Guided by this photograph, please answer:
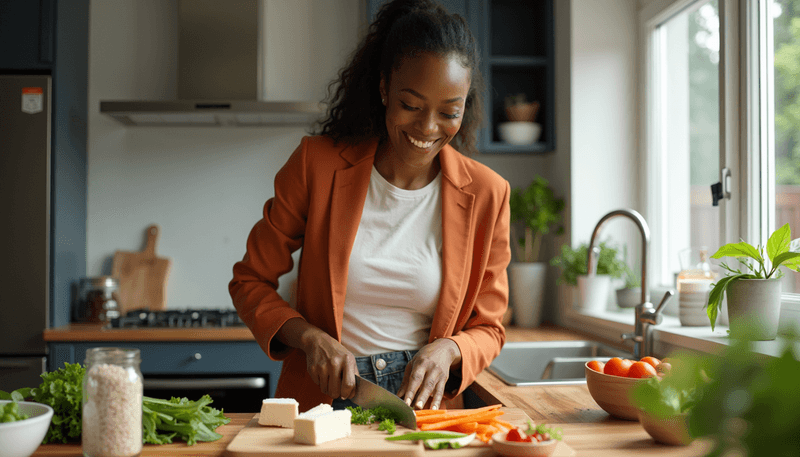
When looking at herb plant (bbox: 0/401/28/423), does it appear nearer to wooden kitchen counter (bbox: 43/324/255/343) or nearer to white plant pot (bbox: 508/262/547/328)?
wooden kitchen counter (bbox: 43/324/255/343)

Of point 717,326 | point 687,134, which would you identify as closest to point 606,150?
point 687,134

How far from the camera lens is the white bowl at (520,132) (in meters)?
2.81

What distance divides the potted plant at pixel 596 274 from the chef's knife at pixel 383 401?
144cm

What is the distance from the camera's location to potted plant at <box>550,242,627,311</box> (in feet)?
7.87

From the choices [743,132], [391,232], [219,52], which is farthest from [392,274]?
[219,52]

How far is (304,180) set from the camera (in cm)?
136

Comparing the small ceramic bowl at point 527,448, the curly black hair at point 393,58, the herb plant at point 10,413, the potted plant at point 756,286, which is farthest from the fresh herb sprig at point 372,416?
the potted plant at point 756,286

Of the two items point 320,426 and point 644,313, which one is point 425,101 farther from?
point 644,313

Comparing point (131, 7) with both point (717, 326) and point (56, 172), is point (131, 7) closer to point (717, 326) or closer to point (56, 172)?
point (56, 172)

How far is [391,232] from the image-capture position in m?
1.39

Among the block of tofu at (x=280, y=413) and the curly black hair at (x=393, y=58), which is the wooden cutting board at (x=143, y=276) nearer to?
the curly black hair at (x=393, y=58)

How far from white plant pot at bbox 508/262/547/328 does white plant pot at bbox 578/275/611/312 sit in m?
0.36

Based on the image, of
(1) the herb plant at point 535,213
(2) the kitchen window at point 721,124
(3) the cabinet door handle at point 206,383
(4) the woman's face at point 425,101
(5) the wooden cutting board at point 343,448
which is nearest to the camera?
(5) the wooden cutting board at point 343,448

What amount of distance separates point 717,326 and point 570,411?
85 centimetres
